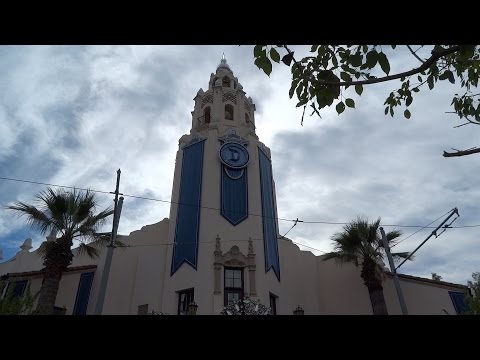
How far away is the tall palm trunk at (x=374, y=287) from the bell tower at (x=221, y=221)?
5.15 meters

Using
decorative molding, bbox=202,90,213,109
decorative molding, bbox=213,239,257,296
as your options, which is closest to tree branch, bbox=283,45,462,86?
decorative molding, bbox=213,239,257,296

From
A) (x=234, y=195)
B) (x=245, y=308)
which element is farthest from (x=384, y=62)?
(x=234, y=195)

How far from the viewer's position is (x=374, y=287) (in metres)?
20.2

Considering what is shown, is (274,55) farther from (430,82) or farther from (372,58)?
(430,82)

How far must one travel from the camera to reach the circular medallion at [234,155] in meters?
23.8

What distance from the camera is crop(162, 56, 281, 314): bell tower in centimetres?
1991

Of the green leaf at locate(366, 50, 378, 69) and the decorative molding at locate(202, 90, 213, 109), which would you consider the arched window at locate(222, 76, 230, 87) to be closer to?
the decorative molding at locate(202, 90, 213, 109)

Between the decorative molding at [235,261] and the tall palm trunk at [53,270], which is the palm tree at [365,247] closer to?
the decorative molding at [235,261]

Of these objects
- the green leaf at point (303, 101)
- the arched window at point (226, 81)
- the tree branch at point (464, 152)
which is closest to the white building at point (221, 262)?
the arched window at point (226, 81)

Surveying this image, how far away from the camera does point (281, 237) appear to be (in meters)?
25.0

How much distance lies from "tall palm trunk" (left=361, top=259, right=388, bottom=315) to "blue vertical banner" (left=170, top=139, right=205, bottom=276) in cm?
976
